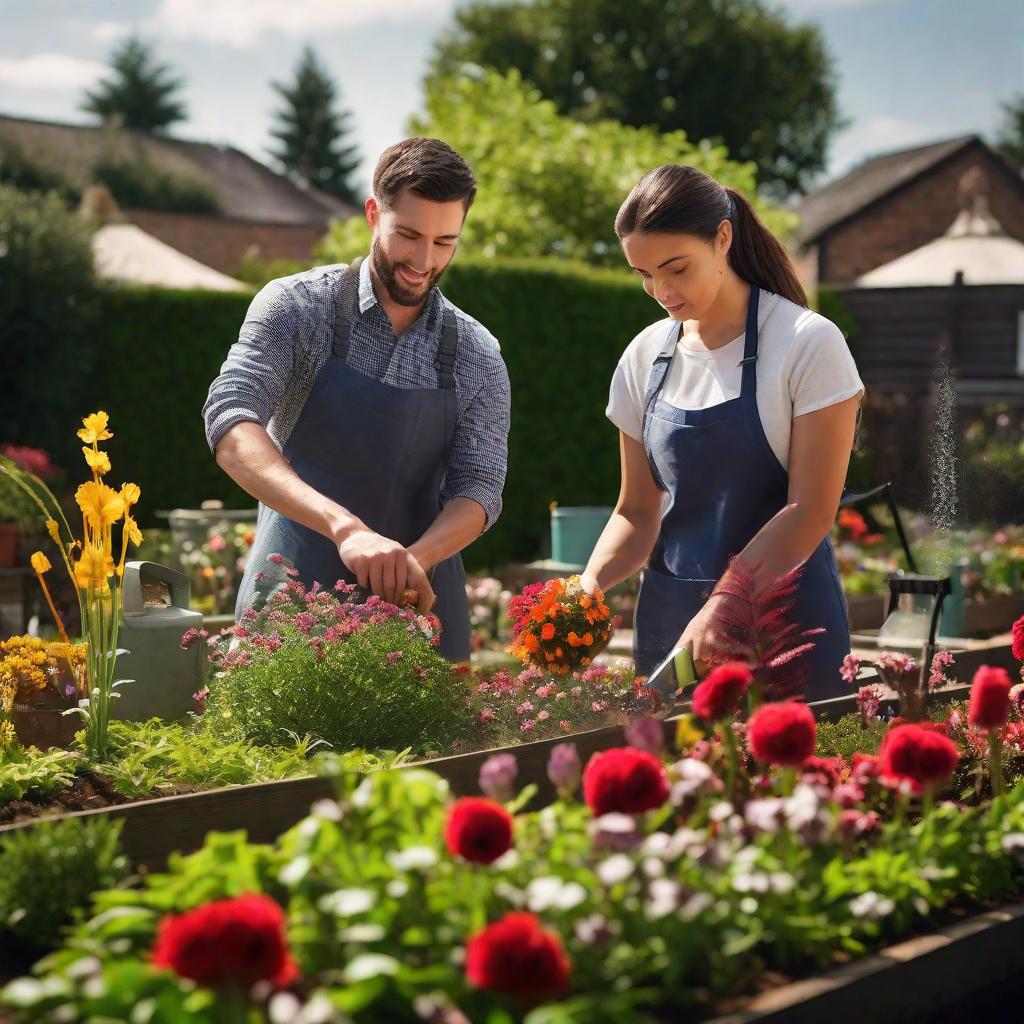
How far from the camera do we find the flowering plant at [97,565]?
205 cm

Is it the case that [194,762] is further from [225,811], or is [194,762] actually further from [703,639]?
[703,639]

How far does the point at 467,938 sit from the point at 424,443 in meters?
1.68

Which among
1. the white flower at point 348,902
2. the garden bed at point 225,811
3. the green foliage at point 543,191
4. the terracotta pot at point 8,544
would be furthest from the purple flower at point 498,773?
the green foliage at point 543,191

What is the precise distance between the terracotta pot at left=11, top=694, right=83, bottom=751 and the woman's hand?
111 cm

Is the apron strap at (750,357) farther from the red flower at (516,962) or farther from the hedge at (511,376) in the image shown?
the hedge at (511,376)

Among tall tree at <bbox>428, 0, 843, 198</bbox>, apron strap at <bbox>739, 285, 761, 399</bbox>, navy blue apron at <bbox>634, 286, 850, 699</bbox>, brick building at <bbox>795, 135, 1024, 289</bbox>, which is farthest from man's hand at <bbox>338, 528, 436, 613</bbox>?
tall tree at <bbox>428, 0, 843, 198</bbox>

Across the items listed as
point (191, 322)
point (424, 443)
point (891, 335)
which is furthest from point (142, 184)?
point (424, 443)

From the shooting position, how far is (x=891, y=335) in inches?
673

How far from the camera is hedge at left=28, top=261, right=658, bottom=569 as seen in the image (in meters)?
10.5

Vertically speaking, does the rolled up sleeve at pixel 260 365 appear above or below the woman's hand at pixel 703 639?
above

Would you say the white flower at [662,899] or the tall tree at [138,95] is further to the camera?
the tall tree at [138,95]

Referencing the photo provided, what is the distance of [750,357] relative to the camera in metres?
2.62

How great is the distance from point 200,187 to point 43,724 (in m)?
33.2

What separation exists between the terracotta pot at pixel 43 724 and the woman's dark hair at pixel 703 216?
4.43ft
